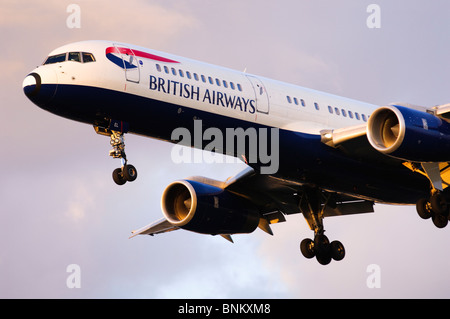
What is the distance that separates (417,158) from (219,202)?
10.7 metres

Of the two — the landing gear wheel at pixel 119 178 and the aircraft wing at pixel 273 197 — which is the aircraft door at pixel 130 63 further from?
the aircraft wing at pixel 273 197

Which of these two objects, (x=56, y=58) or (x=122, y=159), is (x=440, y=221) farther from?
(x=56, y=58)

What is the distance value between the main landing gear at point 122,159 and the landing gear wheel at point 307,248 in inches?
395

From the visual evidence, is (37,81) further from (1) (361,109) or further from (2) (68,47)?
(1) (361,109)

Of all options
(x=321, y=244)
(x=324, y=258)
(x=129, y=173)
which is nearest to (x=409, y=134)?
(x=321, y=244)

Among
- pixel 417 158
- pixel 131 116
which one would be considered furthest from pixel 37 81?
pixel 417 158

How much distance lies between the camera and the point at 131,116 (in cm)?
4066

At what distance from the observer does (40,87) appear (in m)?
39.5

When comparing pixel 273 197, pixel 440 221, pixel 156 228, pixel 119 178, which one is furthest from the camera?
pixel 156 228

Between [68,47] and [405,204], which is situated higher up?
[68,47]

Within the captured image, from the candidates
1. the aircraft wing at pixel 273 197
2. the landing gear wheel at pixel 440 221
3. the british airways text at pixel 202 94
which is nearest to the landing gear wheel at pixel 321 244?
the aircraft wing at pixel 273 197

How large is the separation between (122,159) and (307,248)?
34.3 feet

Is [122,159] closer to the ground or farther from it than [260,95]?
closer to the ground

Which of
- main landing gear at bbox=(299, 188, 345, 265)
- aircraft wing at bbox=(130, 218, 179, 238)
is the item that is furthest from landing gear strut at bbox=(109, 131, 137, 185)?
aircraft wing at bbox=(130, 218, 179, 238)
